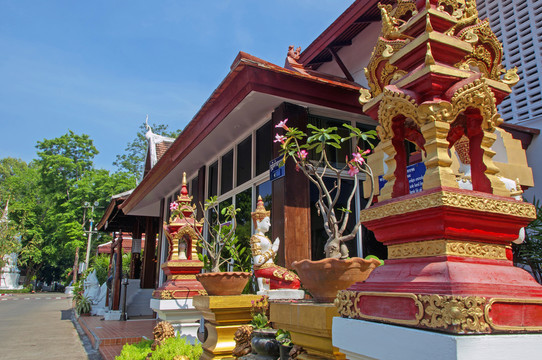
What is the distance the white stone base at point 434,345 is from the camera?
1.42m

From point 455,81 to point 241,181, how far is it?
669cm

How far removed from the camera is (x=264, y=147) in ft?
24.8

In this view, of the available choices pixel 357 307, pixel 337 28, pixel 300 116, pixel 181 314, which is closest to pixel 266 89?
pixel 300 116

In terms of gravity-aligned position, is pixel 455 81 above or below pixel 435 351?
above

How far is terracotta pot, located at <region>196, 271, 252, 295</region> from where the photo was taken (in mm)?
3895

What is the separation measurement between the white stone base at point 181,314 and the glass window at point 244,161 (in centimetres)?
344

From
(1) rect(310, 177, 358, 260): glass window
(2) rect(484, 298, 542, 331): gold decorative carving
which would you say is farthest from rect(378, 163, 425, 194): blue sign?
(2) rect(484, 298, 542, 331): gold decorative carving

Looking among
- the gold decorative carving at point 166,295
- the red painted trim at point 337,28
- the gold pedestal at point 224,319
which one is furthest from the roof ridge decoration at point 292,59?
the gold pedestal at point 224,319

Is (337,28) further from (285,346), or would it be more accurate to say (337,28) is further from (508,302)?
(508,302)

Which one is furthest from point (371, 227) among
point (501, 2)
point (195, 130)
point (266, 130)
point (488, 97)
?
point (501, 2)

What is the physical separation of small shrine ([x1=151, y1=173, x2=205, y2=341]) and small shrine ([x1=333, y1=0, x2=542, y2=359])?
3337 mm

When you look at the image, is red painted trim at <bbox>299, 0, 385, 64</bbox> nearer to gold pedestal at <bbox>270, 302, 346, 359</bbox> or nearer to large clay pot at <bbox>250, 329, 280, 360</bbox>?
large clay pot at <bbox>250, 329, 280, 360</bbox>

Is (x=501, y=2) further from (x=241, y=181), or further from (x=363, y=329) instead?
(x=363, y=329)

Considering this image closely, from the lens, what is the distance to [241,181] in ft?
27.8
